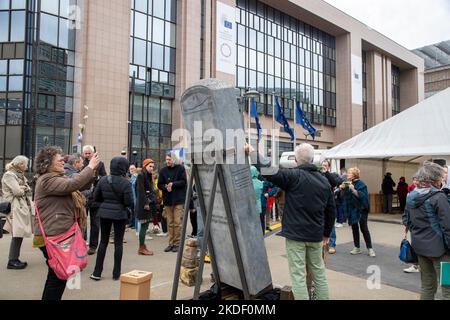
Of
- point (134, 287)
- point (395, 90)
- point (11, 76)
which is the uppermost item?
point (395, 90)

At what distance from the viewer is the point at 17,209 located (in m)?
5.67

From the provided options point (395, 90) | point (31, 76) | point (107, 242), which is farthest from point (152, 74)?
point (395, 90)

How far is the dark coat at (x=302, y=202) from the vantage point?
3481 mm

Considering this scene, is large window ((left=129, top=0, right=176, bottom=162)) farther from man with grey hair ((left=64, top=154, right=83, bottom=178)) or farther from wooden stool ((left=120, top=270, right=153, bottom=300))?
wooden stool ((left=120, top=270, right=153, bottom=300))

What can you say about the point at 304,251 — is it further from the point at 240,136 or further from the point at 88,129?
the point at 88,129

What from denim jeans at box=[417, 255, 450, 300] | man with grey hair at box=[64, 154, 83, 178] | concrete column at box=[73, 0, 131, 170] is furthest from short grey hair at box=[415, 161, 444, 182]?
concrete column at box=[73, 0, 131, 170]

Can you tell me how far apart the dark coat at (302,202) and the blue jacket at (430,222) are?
1.04 m

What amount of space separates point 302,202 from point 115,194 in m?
2.86

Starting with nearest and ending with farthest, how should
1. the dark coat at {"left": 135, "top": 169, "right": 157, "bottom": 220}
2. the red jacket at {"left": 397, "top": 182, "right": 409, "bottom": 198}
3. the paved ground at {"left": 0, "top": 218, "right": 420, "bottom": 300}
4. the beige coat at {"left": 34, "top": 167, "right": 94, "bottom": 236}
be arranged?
the beige coat at {"left": 34, "top": 167, "right": 94, "bottom": 236}
the paved ground at {"left": 0, "top": 218, "right": 420, "bottom": 300}
the dark coat at {"left": 135, "top": 169, "right": 157, "bottom": 220}
the red jacket at {"left": 397, "top": 182, "right": 409, "bottom": 198}

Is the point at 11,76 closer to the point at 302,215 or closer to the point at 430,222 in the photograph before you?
the point at 302,215

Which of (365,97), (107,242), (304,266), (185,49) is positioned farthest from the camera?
(365,97)

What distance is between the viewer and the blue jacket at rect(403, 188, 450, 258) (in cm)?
343

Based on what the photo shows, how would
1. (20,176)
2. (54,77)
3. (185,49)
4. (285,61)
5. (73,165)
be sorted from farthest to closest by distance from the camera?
1. (285,61)
2. (185,49)
3. (54,77)
4. (73,165)
5. (20,176)

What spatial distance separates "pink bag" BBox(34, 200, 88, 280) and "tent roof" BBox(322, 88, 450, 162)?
35.5 feet
